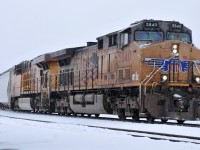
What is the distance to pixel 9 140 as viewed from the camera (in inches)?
354

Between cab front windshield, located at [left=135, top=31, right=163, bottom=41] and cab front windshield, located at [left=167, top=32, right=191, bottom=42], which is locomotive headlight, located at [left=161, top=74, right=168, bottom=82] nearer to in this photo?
cab front windshield, located at [left=135, top=31, right=163, bottom=41]

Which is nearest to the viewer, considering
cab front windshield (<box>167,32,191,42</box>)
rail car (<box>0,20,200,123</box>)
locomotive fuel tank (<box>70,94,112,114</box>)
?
rail car (<box>0,20,200,123</box>)

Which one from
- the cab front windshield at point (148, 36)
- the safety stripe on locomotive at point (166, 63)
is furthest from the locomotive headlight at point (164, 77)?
the cab front windshield at point (148, 36)

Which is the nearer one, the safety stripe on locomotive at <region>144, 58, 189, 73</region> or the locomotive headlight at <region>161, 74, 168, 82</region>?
the locomotive headlight at <region>161, 74, 168, 82</region>

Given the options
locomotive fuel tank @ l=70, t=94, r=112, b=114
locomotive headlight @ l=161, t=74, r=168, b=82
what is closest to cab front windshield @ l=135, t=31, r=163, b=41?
locomotive headlight @ l=161, t=74, r=168, b=82

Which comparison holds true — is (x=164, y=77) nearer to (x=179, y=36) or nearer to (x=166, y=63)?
(x=166, y=63)

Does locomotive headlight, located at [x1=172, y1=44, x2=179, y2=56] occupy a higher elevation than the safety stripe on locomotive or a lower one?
higher

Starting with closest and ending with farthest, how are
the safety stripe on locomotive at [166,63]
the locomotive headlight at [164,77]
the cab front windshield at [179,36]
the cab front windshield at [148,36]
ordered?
1. the locomotive headlight at [164,77]
2. the safety stripe on locomotive at [166,63]
3. the cab front windshield at [148,36]
4. the cab front windshield at [179,36]

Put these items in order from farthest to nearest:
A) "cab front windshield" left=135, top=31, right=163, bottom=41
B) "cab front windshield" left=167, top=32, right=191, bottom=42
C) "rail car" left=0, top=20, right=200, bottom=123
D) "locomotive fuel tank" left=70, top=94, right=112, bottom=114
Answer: "locomotive fuel tank" left=70, top=94, right=112, bottom=114, "cab front windshield" left=167, top=32, right=191, bottom=42, "cab front windshield" left=135, top=31, right=163, bottom=41, "rail car" left=0, top=20, right=200, bottom=123

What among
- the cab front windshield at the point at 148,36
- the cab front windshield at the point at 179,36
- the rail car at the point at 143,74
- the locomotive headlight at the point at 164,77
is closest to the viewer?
the rail car at the point at 143,74

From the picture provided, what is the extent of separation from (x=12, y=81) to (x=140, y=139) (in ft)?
86.5

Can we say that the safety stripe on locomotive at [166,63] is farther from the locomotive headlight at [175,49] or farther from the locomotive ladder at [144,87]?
the locomotive headlight at [175,49]

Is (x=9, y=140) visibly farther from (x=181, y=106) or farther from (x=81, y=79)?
(x=81, y=79)

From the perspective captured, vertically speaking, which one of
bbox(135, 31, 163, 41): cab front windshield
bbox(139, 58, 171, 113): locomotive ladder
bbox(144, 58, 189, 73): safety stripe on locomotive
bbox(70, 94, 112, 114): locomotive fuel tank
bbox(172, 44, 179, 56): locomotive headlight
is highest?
bbox(135, 31, 163, 41): cab front windshield
